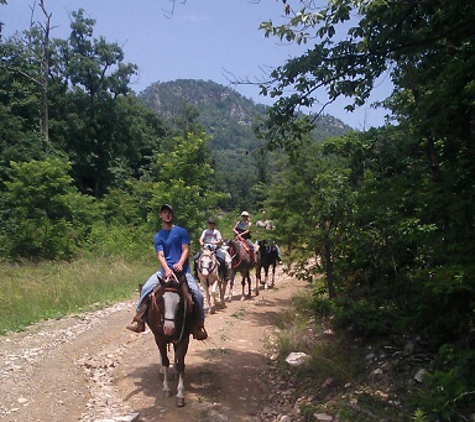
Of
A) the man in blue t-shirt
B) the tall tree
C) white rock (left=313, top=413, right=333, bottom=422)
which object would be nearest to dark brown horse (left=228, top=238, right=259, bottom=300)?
the man in blue t-shirt

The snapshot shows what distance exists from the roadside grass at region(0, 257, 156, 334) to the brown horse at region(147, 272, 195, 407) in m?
4.78

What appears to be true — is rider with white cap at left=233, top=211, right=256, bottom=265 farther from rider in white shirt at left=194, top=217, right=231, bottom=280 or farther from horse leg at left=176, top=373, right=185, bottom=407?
horse leg at left=176, top=373, right=185, bottom=407

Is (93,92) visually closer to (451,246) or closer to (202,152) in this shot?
(202,152)

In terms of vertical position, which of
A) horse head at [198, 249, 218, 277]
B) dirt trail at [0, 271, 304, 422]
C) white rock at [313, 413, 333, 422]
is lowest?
dirt trail at [0, 271, 304, 422]

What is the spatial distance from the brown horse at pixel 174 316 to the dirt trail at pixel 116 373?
44cm

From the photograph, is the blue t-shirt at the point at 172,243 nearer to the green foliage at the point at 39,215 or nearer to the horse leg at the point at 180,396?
the horse leg at the point at 180,396

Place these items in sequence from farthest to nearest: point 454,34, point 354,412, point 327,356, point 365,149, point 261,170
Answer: point 261,170, point 365,149, point 327,356, point 454,34, point 354,412

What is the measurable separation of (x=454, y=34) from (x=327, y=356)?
5.31 meters

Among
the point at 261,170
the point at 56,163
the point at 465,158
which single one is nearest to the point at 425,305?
the point at 465,158

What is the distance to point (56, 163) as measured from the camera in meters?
21.8

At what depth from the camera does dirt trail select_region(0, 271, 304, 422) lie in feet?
21.2

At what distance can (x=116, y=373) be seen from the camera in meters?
8.12

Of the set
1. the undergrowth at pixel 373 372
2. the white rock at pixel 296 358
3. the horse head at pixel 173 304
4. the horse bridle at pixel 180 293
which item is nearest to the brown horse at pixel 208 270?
the undergrowth at pixel 373 372

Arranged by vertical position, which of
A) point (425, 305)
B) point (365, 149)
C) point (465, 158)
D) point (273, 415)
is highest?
point (365, 149)
